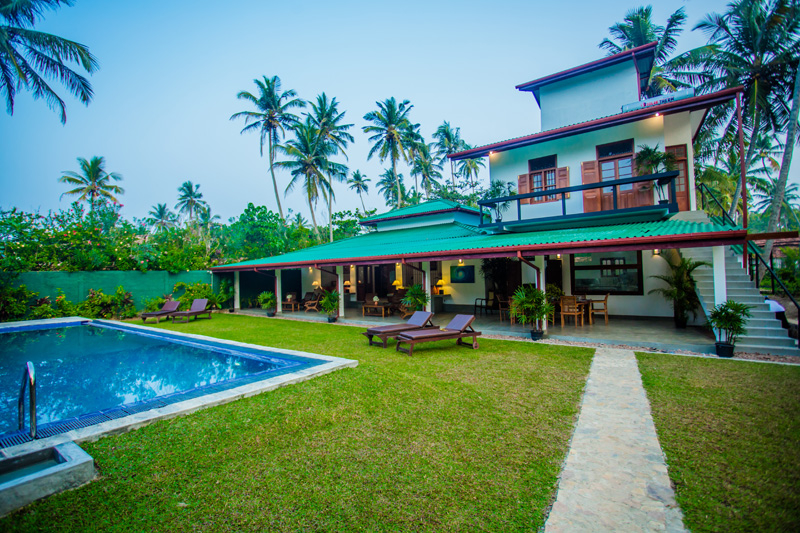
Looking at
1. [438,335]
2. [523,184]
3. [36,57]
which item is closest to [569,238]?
[438,335]

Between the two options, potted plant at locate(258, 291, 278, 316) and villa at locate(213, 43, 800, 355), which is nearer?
villa at locate(213, 43, 800, 355)

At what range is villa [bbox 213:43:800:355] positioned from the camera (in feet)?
30.3

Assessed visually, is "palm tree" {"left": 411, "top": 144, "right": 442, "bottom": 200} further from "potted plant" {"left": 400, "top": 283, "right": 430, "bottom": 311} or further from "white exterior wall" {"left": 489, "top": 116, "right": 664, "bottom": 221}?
"potted plant" {"left": 400, "top": 283, "right": 430, "bottom": 311}

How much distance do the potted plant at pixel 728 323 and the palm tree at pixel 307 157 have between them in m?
29.4

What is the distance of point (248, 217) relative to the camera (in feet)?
102

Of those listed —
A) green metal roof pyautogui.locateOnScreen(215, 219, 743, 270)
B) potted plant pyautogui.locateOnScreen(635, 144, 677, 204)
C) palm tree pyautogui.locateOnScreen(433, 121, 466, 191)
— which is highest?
palm tree pyautogui.locateOnScreen(433, 121, 466, 191)

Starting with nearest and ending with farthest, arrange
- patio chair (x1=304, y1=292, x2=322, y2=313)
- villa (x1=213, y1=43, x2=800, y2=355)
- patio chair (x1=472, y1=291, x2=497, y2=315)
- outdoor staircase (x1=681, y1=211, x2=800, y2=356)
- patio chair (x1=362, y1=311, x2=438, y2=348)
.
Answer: outdoor staircase (x1=681, y1=211, x2=800, y2=356)
patio chair (x1=362, y1=311, x2=438, y2=348)
villa (x1=213, y1=43, x2=800, y2=355)
patio chair (x1=472, y1=291, x2=497, y2=315)
patio chair (x1=304, y1=292, x2=322, y2=313)

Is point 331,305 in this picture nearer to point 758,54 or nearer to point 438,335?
point 438,335

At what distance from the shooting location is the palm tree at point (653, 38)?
21516 mm

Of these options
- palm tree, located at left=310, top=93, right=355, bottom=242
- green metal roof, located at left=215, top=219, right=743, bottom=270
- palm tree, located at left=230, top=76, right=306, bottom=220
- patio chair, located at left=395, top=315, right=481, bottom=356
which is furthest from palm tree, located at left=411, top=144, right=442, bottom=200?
patio chair, located at left=395, top=315, right=481, bottom=356

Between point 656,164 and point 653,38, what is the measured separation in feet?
59.6

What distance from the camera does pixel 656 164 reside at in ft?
36.7

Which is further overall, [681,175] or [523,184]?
[523,184]

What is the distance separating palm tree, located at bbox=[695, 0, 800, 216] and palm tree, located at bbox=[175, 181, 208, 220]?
2568 inches
